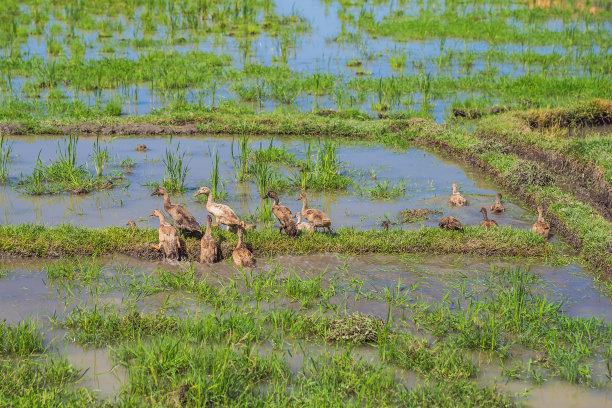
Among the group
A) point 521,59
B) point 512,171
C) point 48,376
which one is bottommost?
point 48,376

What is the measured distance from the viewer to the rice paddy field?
5.62 metres

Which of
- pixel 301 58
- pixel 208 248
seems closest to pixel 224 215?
pixel 208 248

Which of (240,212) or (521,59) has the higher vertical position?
(521,59)

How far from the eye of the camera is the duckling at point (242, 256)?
760 cm

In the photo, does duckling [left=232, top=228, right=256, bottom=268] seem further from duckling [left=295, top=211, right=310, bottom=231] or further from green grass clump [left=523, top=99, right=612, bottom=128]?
green grass clump [left=523, top=99, right=612, bottom=128]

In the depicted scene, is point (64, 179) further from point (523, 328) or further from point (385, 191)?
point (523, 328)

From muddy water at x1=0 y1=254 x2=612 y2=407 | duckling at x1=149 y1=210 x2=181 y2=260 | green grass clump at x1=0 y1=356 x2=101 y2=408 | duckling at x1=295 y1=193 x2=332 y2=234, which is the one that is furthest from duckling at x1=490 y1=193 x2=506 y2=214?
green grass clump at x1=0 y1=356 x2=101 y2=408

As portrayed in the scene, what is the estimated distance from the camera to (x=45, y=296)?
7027 mm

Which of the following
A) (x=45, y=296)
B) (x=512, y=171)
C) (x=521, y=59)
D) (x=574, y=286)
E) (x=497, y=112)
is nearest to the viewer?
(x=45, y=296)

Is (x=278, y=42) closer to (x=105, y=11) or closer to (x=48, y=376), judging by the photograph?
(x=105, y=11)

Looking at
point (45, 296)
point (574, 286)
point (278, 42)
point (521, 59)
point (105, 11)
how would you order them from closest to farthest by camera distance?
point (45, 296) → point (574, 286) → point (521, 59) → point (278, 42) → point (105, 11)

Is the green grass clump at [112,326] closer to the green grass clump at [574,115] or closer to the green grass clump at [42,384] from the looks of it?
the green grass clump at [42,384]

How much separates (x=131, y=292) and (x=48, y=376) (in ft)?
5.43

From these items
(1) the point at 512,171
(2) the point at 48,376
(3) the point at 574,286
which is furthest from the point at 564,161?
(2) the point at 48,376
